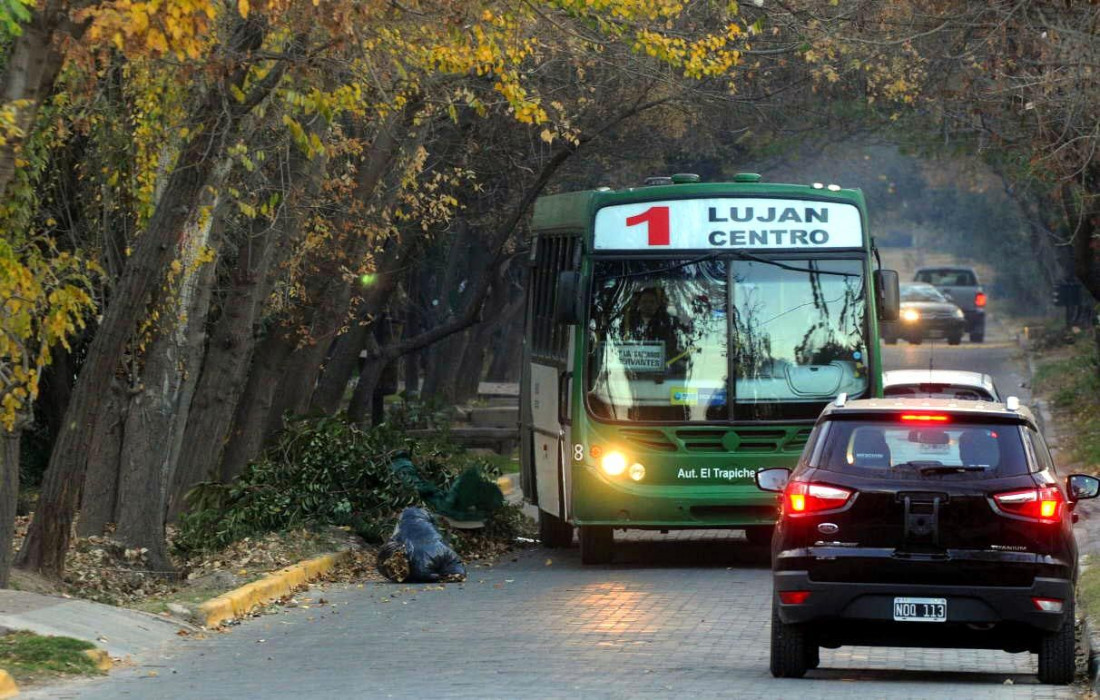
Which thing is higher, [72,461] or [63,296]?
[63,296]

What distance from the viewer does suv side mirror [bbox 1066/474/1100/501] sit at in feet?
34.9

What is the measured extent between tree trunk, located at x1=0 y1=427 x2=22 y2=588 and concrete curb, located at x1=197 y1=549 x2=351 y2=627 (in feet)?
4.82

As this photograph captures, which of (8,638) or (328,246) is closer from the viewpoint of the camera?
(8,638)

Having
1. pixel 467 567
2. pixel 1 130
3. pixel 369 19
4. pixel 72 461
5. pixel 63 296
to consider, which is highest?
pixel 369 19

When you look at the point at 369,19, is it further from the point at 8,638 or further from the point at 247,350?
the point at 247,350

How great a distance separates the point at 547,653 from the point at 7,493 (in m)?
4.47

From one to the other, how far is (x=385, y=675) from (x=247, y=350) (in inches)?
379

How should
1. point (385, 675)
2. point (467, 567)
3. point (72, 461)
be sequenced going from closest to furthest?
point (385, 675)
point (72, 461)
point (467, 567)

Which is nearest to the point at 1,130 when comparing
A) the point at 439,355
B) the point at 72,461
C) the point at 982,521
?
the point at 72,461

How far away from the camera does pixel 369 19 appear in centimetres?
1331

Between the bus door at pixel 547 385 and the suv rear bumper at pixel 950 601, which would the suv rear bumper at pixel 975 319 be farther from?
the suv rear bumper at pixel 950 601

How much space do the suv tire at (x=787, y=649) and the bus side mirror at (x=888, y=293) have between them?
6.98 m

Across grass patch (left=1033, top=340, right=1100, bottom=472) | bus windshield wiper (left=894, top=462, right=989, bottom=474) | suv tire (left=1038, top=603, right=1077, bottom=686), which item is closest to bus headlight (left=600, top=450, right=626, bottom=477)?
suv tire (left=1038, top=603, right=1077, bottom=686)

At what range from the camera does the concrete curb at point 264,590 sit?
1343 cm
